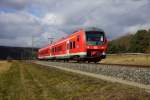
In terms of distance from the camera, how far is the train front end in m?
32.2

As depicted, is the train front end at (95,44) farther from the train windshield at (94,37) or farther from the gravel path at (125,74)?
the gravel path at (125,74)

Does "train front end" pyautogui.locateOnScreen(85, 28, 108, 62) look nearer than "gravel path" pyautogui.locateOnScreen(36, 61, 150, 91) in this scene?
No

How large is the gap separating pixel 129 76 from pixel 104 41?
15.4 metres

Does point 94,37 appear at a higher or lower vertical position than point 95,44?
higher

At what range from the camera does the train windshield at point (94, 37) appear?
32562 millimetres

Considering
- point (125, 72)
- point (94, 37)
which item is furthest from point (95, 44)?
point (125, 72)

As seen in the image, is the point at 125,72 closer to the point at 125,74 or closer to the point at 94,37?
the point at 125,74

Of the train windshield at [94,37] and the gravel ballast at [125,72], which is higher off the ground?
the train windshield at [94,37]

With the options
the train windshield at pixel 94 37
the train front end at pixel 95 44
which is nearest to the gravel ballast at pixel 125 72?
the train front end at pixel 95 44

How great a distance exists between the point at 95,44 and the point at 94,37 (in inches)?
32.7

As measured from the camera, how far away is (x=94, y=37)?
33.0 meters

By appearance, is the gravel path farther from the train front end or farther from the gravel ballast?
the train front end

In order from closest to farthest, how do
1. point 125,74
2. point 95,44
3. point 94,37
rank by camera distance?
point 125,74 < point 95,44 < point 94,37

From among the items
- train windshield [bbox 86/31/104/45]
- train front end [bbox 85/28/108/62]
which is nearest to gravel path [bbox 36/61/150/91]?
train front end [bbox 85/28/108/62]
